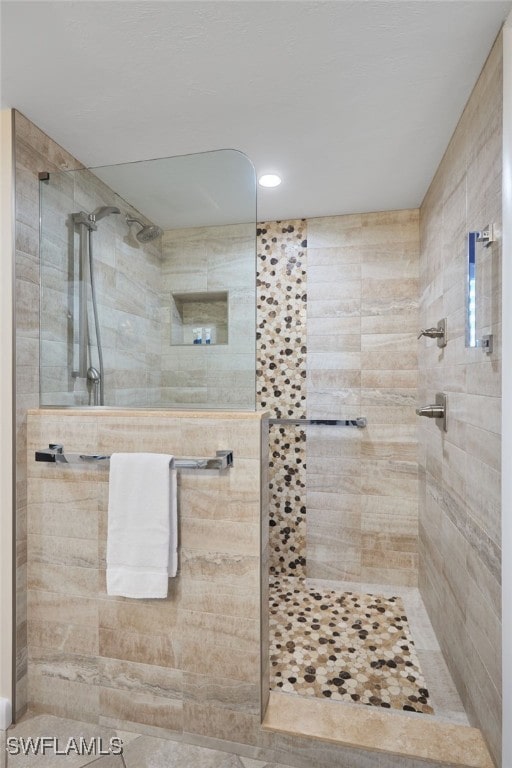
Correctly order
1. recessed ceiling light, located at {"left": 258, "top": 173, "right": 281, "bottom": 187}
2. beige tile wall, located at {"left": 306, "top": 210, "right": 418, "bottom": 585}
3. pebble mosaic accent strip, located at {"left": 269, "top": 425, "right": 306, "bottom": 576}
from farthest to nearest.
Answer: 1. pebble mosaic accent strip, located at {"left": 269, "top": 425, "right": 306, "bottom": 576}
2. beige tile wall, located at {"left": 306, "top": 210, "right": 418, "bottom": 585}
3. recessed ceiling light, located at {"left": 258, "top": 173, "right": 281, "bottom": 187}

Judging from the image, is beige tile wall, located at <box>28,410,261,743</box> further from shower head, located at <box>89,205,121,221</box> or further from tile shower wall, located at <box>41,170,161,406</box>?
shower head, located at <box>89,205,121,221</box>

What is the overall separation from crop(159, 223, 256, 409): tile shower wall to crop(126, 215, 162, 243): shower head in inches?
3.1

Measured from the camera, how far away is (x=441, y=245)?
6.63ft

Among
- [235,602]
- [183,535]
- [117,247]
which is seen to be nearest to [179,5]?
[117,247]

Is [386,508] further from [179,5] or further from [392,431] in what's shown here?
[179,5]

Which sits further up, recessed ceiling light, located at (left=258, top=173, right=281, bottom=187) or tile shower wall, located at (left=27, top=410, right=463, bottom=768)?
recessed ceiling light, located at (left=258, top=173, right=281, bottom=187)

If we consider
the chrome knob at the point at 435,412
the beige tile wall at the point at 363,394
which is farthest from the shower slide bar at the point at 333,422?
the chrome knob at the point at 435,412

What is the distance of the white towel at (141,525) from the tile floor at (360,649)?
30.4 inches

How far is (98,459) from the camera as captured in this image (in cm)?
151

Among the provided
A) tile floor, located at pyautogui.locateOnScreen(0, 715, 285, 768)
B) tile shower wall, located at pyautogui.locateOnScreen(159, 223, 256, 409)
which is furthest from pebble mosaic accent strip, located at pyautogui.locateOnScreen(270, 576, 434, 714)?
tile shower wall, located at pyautogui.locateOnScreen(159, 223, 256, 409)

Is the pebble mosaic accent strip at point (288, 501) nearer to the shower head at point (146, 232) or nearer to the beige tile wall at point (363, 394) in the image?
the beige tile wall at point (363, 394)

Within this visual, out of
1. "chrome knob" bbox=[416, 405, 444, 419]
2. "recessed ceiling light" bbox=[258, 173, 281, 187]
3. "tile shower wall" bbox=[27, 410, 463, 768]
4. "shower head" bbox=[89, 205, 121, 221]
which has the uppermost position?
"recessed ceiling light" bbox=[258, 173, 281, 187]

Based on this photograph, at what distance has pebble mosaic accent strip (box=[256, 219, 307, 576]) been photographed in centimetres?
276

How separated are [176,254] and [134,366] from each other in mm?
456
